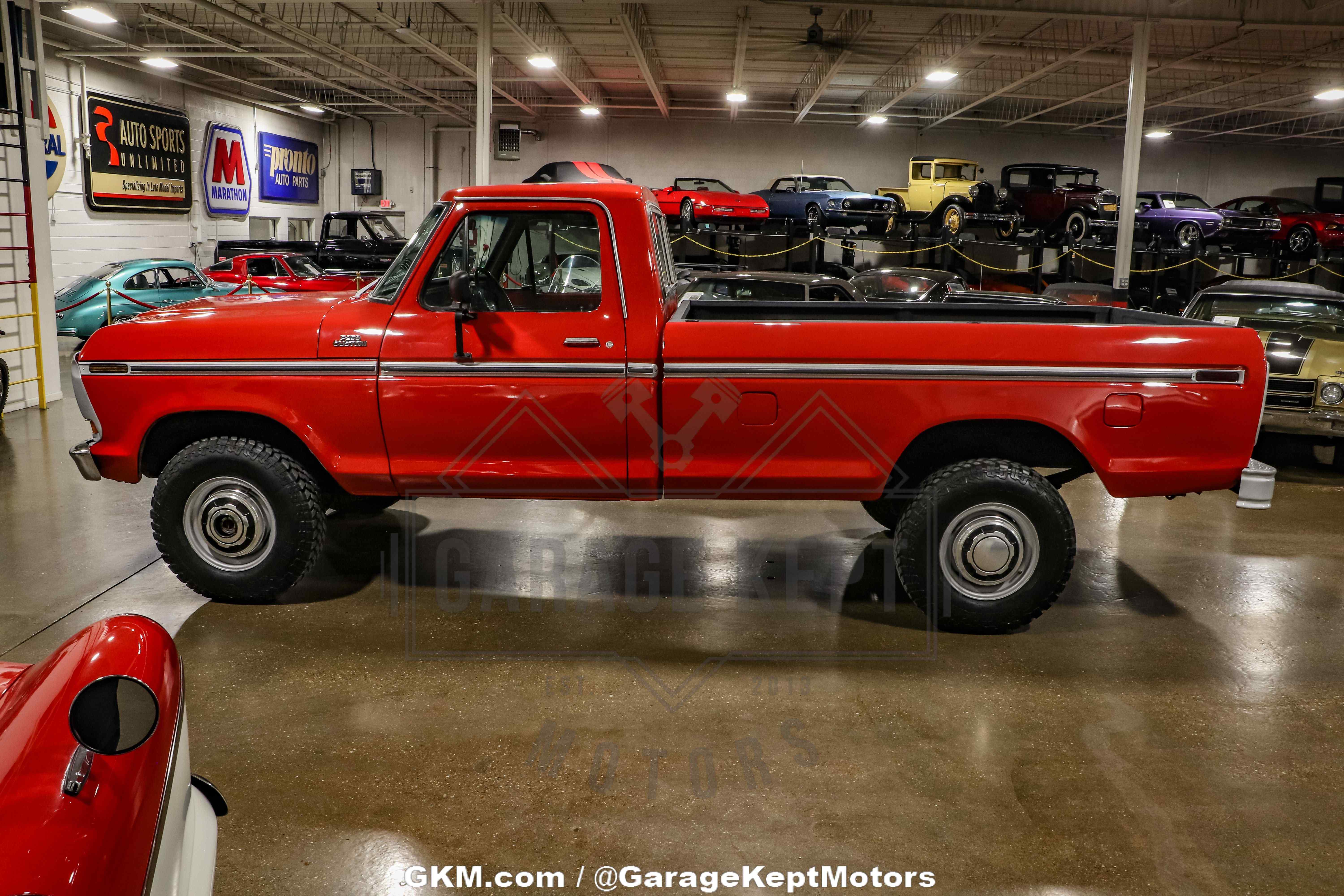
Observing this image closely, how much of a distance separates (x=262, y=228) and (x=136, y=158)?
616 cm

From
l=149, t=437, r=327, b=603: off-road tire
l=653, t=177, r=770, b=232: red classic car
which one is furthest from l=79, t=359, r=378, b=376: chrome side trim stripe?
l=653, t=177, r=770, b=232: red classic car

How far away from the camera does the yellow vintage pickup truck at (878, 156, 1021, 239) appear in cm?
1845

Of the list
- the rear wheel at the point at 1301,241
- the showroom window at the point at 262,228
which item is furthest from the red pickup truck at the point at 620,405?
the showroom window at the point at 262,228

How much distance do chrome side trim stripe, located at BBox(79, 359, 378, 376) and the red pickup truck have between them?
11 mm

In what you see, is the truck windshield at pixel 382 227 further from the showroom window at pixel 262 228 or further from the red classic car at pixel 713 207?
the red classic car at pixel 713 207

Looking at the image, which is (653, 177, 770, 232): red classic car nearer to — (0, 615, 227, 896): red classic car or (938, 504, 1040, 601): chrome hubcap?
(938, 504, 1040, 601): chrome hubcap

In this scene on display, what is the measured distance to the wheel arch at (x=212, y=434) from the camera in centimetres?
462

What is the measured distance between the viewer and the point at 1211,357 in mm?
4145

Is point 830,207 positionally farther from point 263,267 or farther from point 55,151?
point 55,151

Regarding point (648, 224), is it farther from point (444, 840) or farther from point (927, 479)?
point (444, 840)

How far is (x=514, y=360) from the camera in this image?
171 inches

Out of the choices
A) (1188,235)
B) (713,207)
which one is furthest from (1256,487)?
(1188,235)

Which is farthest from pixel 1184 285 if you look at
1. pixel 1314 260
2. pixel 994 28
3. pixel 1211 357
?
pixel 1211 357

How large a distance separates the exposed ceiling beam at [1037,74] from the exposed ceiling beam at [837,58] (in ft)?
11.9
